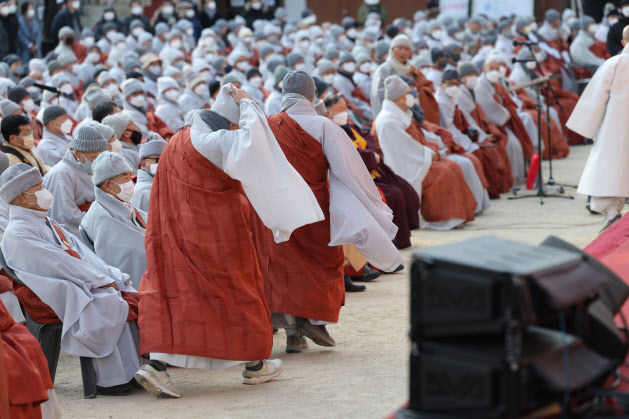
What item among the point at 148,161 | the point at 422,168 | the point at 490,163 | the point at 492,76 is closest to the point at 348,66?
the point at 492,76

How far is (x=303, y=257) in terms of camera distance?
5324mm

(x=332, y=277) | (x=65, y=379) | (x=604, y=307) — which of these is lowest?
(x=65, y=379)

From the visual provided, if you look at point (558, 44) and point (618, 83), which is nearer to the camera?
point (618, 83)

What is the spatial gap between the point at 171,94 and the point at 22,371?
22.7 ft

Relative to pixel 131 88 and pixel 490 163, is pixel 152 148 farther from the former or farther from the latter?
pixel 490 163

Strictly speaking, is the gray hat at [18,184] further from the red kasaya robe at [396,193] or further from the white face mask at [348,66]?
the white face mask at [348,66]

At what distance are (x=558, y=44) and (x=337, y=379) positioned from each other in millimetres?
13478

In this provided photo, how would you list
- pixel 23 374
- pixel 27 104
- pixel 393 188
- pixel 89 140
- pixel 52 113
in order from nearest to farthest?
pixel 23 374 < pixel 89 140 < pixel 52 113 < pixel 393 188 < pixel 27 104

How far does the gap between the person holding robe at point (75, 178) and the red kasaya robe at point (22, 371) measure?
1.94 metres

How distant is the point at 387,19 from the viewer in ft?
80.2

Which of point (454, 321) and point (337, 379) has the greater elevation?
point (454, 321)

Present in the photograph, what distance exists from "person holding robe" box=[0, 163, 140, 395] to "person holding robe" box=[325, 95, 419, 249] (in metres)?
3.07

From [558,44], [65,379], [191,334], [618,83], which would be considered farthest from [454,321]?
[558,44]

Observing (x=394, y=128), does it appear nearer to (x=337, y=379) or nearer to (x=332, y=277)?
(x=332, y=277)
